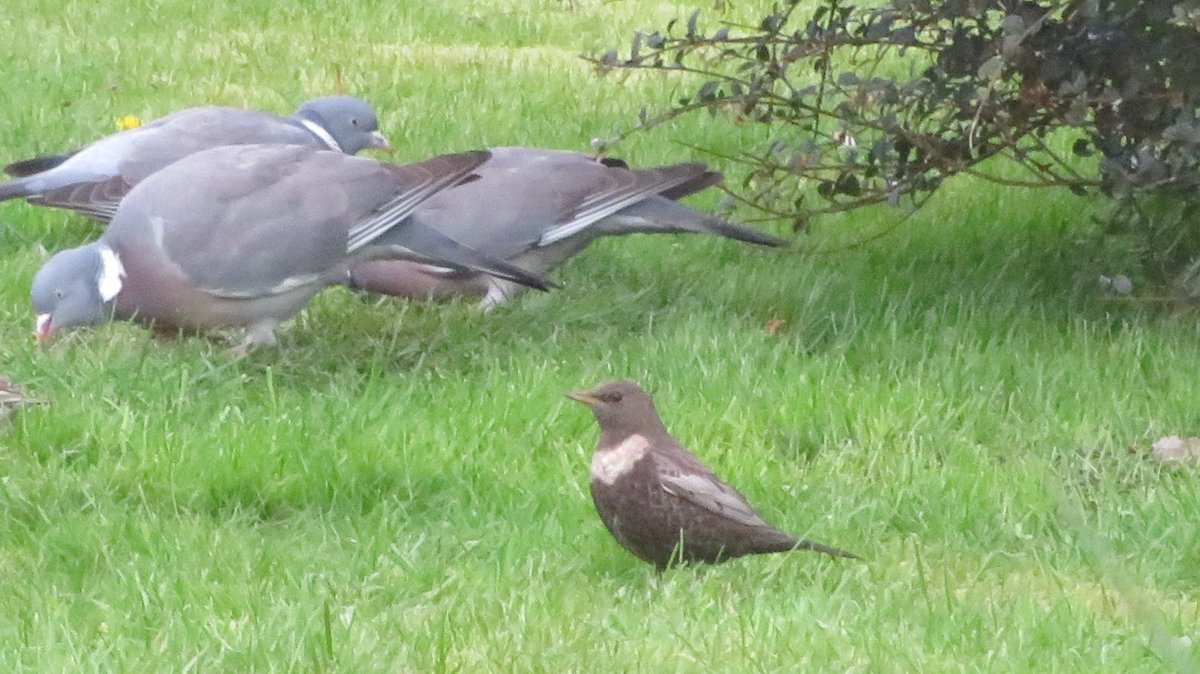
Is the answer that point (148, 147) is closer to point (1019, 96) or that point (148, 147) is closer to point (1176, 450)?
point (1019, 96)

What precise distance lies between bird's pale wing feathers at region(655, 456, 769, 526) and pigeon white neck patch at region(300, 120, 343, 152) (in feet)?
10.2

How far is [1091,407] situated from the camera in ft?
14.9

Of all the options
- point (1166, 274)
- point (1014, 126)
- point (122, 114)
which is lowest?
point (122, 114)

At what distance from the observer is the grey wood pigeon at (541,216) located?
5.66 meters

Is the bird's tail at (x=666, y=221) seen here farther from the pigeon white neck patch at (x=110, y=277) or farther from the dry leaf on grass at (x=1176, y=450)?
the dry leaf on grass at (x=1176, y=450)

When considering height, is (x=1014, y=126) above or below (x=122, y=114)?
above

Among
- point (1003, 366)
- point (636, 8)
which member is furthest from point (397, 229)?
point (636, 8)

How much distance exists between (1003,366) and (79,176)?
3180 mm

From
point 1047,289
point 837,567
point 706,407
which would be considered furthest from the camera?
point 1047,289

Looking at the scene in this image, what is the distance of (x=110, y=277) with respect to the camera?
16.7 feet

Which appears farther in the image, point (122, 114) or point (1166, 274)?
point (122, 114)

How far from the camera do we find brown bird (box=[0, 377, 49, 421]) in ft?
13.6

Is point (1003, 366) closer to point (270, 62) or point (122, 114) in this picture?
point (122, 114)

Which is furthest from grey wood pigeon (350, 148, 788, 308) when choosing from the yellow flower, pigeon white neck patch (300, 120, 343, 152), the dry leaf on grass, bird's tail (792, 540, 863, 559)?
bird's tail (792, 540, 863, 559)
